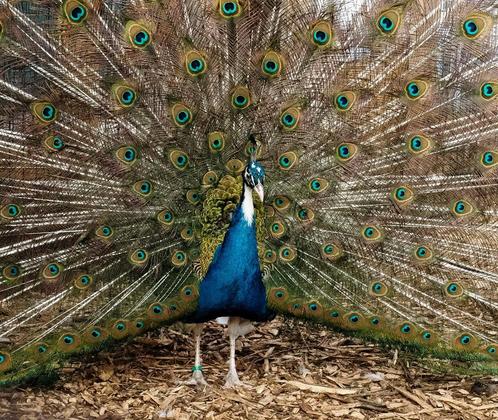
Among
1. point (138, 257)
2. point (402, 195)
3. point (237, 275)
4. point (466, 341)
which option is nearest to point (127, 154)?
point (138, 257)

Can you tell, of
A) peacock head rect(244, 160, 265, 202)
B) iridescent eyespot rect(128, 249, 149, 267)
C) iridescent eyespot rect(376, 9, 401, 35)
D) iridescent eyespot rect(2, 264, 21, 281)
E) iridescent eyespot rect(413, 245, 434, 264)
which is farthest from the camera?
iridescent eyespot rect(413, 245, 434, 264)

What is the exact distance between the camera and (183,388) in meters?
3.86

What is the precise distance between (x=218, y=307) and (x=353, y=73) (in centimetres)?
138

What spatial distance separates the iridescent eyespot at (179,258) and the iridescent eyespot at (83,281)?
0.45 m

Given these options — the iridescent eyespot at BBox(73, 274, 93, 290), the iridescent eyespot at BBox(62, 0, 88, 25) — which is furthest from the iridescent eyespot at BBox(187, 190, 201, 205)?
the iridescent eyespot at BBox(62, 0, 88, 25)

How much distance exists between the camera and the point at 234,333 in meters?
3.84

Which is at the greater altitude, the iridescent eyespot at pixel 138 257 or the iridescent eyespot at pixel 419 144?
the iridescent eyespot at pixel 419 144

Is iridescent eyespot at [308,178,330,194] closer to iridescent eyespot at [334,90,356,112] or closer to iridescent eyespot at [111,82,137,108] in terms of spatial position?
iridescent eyespot at [334,90,356,112]

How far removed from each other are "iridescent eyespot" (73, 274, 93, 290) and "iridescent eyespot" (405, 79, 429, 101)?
1919 mm

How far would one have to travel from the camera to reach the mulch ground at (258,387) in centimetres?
363

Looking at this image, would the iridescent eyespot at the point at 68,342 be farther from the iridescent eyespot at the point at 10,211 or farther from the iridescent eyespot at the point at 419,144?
the iridescent eyespot at the point at 419,144

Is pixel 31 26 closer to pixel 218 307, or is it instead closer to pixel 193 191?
pixel 193 191

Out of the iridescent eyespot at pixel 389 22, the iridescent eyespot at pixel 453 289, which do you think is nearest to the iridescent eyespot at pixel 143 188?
the iridescent eyespot at pixel 389 22

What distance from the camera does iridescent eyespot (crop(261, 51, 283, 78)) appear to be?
3473mm
